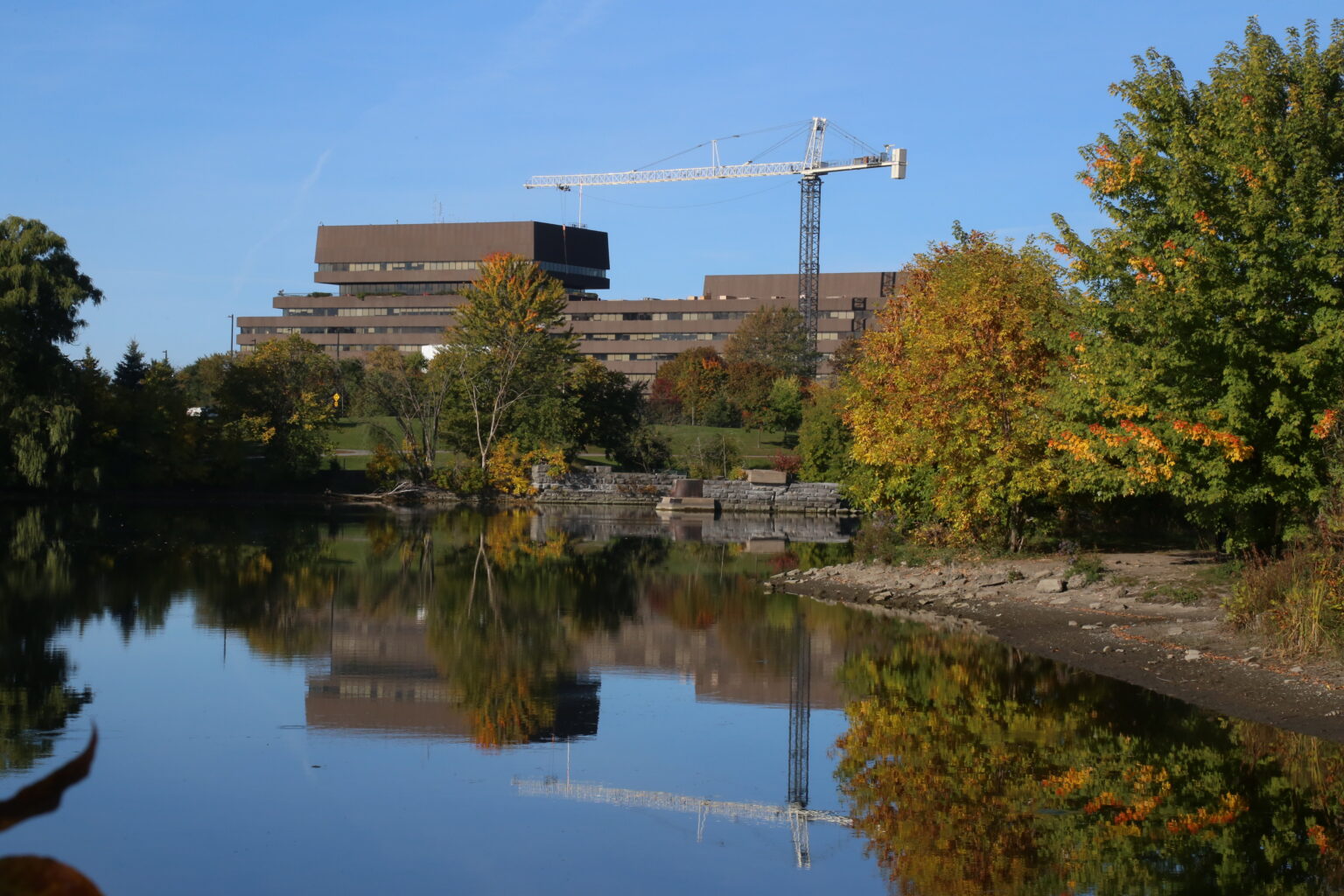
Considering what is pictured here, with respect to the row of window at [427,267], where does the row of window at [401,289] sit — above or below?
below

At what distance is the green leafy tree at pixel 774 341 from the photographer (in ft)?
402

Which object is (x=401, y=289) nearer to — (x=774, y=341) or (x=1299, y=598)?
(x=774, y=341)

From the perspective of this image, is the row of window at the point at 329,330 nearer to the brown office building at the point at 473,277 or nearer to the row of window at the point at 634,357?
the brown office building at the point at 473,277

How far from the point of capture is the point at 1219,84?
21688 millimetres

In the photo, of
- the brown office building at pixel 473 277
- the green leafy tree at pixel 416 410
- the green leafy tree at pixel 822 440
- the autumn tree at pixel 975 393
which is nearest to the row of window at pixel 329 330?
the brown office building at pixel 473 277

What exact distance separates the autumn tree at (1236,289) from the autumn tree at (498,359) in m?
50.3

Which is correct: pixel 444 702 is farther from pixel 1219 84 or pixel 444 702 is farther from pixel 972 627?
pixel 1219 84

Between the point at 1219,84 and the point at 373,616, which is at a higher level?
the point at 1219,84

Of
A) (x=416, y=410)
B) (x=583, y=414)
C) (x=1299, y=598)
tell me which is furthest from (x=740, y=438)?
(x=1299, y=598)

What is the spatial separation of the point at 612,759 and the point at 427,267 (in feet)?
496

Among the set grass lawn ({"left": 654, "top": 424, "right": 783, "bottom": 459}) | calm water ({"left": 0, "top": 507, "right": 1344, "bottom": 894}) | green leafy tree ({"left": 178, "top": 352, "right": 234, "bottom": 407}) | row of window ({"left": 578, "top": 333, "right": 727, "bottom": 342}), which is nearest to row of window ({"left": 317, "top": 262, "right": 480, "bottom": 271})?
row of window ({"left": 578, "top": 333, "right": 727, "bottom": 342})

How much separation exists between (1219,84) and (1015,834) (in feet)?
50.6

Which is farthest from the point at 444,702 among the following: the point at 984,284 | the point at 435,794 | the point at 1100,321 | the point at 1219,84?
the point at 984,284

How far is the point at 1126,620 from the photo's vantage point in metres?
21.7
